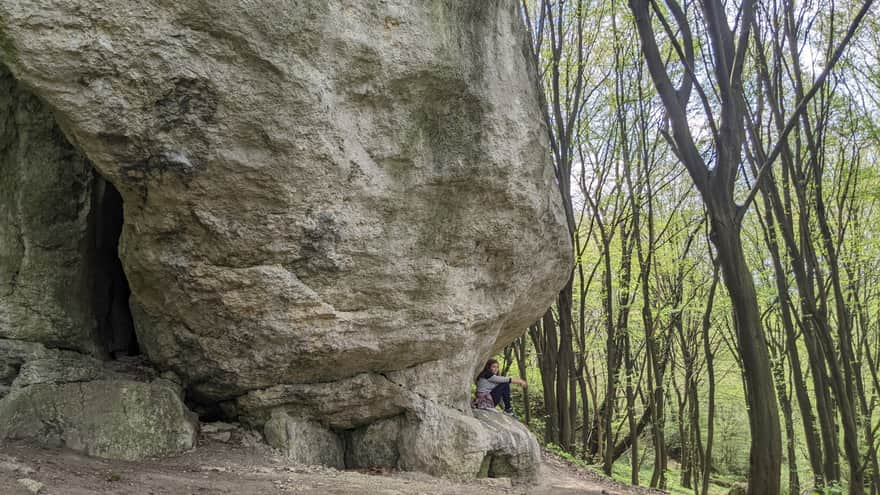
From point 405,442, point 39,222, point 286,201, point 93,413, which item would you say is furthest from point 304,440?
point 39,222

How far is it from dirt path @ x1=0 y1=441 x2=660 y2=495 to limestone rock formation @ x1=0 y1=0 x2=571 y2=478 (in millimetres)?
614

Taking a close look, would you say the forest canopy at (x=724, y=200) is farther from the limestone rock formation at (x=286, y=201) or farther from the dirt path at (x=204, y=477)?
the dirt path at (x=204, y=477)

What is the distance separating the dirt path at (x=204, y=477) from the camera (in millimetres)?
4723

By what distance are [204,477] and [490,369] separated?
5.70m

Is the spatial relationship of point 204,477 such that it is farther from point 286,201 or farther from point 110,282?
point 110,282

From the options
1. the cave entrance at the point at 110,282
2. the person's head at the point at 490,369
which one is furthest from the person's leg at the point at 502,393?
the cave entrance at the point at 110,282

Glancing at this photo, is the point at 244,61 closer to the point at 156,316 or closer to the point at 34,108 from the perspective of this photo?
the point at 34,108

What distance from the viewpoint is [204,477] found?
18.4ft

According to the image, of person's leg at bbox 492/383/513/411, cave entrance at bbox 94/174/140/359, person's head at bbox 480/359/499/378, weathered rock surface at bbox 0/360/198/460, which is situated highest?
cave entrance at bbox 94/174/140/359

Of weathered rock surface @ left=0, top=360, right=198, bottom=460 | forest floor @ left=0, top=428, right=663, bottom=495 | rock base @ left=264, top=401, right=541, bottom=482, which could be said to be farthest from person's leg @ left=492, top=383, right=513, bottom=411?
weathered rock surface @ left=0, top=360, right=198, bottom=460

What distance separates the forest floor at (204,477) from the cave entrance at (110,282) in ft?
6.22

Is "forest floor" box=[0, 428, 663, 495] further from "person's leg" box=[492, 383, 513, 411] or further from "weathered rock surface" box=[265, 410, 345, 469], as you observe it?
"person's leg" box=[492, 383, 513, 411]

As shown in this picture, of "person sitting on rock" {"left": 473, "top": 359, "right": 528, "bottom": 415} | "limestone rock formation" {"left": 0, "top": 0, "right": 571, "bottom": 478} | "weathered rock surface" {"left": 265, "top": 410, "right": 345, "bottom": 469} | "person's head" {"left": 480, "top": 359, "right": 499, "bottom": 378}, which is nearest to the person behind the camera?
"limestone rock formation" {"left": 0, "top": 0, "right": 571, "bottom": 478}

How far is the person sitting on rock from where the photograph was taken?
988 centimetres
